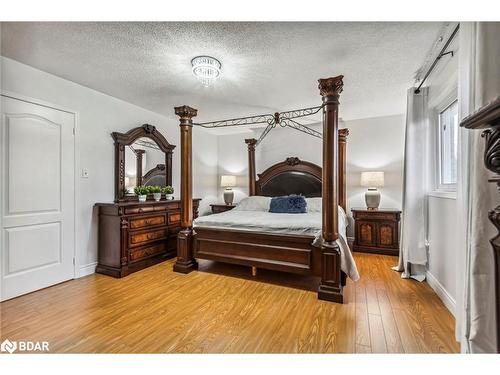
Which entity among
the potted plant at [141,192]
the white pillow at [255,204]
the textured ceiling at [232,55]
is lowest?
the white pillow at [255,204]

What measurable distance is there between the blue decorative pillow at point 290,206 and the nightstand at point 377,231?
93 cm

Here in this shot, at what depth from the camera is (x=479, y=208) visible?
110cm

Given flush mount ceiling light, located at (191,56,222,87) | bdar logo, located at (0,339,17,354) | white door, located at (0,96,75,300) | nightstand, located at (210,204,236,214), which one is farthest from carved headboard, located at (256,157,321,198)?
bdar logo, located at (0,339,17,354)

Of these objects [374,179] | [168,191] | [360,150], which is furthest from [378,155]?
[168,191]

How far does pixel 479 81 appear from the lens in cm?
112

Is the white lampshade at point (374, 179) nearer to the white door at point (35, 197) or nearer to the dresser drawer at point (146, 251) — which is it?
the dresser drawer at point (146, 251)

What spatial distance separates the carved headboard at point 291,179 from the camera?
4492 millimetres

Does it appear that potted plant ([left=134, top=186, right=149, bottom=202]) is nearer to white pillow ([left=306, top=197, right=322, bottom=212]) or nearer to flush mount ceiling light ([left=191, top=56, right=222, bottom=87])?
flush mount ceiling light ([left=191, top=56, right=222, bottom=87])

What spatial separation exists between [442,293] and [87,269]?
13.1 ft

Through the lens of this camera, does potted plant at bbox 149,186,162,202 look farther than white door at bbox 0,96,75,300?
Yes

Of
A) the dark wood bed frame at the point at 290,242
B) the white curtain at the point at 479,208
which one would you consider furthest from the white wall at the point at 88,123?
the white curtain at the point at 479,208

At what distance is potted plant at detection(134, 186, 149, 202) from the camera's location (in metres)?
3.52

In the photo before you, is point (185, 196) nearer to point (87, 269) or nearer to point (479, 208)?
point (87, 269)

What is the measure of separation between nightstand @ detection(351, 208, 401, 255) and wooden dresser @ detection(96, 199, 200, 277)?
315 cm
